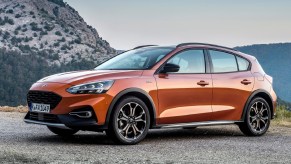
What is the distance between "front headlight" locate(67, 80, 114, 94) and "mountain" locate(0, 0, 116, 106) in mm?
69608

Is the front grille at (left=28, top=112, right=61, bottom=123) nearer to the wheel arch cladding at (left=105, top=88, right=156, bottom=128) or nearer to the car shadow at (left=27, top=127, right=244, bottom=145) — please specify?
the car shadow at (left=27, top=127, right=244, bottom=145)

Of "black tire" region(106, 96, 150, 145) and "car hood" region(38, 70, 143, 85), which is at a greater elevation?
"car hood" region(38, 70, 143, 85)

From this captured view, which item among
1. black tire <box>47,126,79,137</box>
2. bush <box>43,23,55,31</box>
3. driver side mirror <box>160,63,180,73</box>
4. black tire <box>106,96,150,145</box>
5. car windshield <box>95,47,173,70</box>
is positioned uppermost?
bush <box>43,23,55,31</box>

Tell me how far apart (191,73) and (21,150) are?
328 cm

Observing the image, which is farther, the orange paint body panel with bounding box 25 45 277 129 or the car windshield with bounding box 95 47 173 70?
the car windshield with bounding box 95 47 173 70

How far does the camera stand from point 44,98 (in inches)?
343

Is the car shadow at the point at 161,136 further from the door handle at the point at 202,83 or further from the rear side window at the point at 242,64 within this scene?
the rear side window at the point at 242,64

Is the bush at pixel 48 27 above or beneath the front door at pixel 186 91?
above

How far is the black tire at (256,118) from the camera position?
10655 mm

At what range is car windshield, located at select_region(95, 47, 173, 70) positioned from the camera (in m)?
9.45

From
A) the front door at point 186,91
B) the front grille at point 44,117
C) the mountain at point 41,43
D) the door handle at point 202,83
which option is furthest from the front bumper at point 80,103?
the mountain at point 41,43

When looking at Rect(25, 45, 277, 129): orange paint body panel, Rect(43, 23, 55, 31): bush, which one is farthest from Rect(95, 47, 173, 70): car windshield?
Rect(43, 23, 55, 31): bush

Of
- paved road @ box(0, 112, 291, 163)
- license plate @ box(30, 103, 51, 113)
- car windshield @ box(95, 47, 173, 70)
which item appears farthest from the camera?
car windshield @ box(95, 47, 173, 70)

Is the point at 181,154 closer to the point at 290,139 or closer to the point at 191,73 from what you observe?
the point at 191,73
